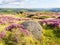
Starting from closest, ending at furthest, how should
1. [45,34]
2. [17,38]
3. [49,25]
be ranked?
[17,38] < [45,34] < [49,25]

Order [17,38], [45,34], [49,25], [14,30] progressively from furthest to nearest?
[49,25]
[45,34]
[14,30]
[17,38]

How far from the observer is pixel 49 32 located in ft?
84.5

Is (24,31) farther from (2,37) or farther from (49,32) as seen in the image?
(49,32)

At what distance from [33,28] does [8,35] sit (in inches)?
128

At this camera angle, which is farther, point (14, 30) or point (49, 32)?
point (49, 32)

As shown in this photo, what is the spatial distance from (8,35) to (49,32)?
643 cm

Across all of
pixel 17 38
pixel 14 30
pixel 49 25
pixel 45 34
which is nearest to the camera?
pixel 17 38

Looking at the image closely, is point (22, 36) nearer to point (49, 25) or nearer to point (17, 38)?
point (17, 38)

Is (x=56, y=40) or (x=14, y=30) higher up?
(x=14, y=30)

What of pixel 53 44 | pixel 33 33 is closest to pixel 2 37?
pixel 33 33

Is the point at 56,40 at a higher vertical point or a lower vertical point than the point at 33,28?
lower

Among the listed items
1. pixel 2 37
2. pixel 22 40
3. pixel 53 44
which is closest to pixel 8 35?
pixel 2 37

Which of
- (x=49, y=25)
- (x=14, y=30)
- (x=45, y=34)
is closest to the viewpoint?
(x=14, y=30)

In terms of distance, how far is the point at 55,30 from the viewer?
26.5 metres
